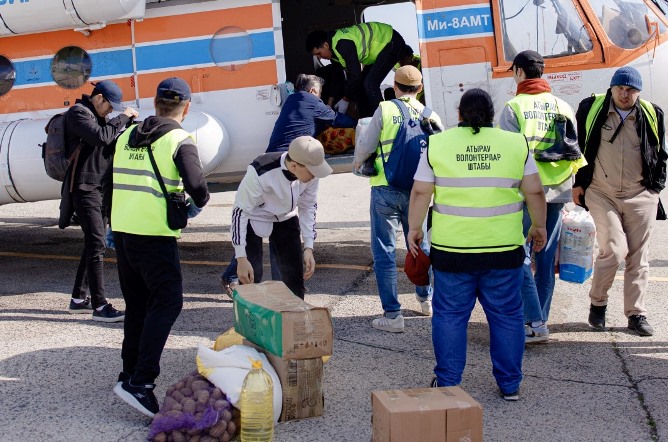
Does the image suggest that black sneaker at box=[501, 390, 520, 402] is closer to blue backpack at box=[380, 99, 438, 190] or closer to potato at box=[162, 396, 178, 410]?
blue backpack at box=[380, 99, 438, 190]

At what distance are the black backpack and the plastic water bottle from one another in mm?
3098

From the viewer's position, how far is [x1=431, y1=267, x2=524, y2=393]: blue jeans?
16.1ft

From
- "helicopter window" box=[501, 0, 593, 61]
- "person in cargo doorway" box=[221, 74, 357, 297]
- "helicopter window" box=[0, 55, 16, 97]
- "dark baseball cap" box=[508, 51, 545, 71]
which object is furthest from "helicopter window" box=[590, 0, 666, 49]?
"helicopter window" box=[0, 55, 16, 97]

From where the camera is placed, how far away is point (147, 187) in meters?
4.76

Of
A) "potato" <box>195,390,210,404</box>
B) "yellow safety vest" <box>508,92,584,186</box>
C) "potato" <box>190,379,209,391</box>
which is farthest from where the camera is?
"yellow safety vest" <box>508,92,584,186</box>

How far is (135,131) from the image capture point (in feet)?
15.8

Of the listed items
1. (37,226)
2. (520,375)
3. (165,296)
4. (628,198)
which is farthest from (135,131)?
(37,226)

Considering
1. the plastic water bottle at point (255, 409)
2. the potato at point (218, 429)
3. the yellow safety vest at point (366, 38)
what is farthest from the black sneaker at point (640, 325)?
the yellow safety vest at point (366, 38)

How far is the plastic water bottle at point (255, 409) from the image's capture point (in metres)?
4.34

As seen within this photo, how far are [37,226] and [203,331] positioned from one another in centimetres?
604

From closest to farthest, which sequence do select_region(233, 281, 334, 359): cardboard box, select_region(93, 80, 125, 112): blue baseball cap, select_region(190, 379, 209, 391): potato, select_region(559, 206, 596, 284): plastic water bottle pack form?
select_region(190, 379, 209, 391): potato → select_region(233, 281, 334, 359): cardboard box → select_region(559, 206, 596, 284): plastic water bottle pack → select_region(93, 80, 125, 112): blue baseball cap

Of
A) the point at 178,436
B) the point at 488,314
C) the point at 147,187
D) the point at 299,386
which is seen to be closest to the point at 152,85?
the point at 147,187

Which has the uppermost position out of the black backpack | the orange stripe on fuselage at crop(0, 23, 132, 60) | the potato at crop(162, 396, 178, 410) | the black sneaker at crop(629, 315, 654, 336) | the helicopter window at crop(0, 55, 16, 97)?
the orange stripe on fuselage at crop(0, 23, 132, 60)

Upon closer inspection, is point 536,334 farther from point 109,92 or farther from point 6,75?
point 6,75
